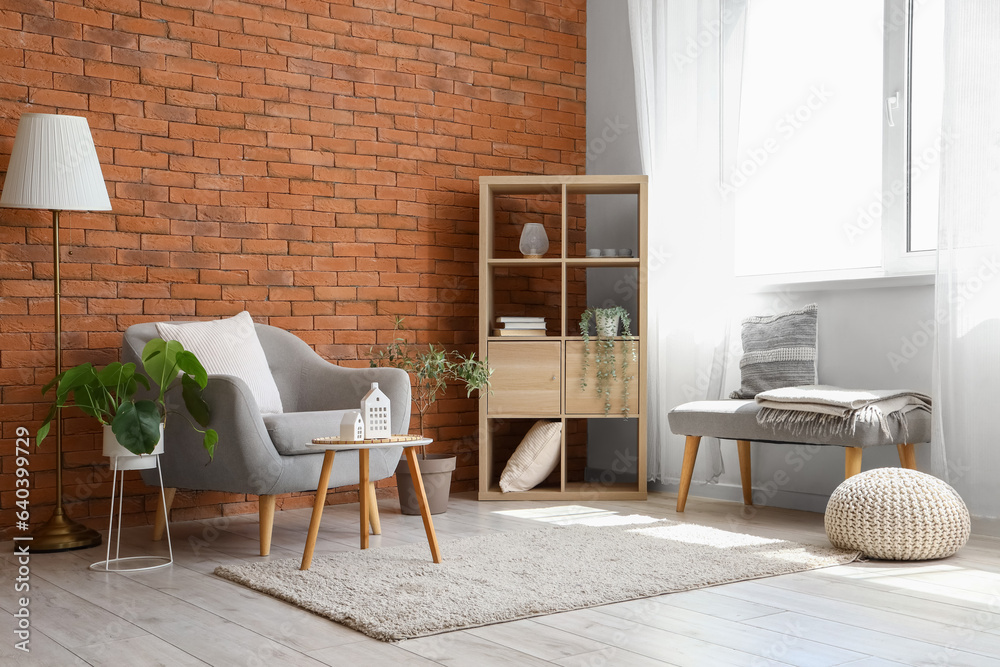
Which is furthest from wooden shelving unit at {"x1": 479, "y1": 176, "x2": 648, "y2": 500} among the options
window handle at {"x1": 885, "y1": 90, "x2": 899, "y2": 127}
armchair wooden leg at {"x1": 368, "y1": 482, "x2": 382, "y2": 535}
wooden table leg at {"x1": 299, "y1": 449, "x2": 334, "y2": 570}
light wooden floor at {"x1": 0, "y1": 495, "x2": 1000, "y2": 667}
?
wooden table leg at {"x1": 299, "y1": 449, "x2": 334, "y2": 570}

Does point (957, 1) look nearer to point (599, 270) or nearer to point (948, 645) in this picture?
point (599, 270)

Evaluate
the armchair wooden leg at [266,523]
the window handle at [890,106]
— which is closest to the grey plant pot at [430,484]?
the armchair wooden leg at [266,523]

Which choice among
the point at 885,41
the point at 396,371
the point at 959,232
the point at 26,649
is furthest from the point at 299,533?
the point at 885,41

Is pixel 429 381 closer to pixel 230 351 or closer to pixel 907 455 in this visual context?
pixel 230 351

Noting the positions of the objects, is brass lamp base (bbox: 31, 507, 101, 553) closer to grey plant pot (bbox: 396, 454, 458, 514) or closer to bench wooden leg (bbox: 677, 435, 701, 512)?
grey plant pot (bbox: 396, 454, 458, 514)

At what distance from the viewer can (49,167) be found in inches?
131

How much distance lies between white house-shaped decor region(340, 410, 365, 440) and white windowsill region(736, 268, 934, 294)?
212 centimetres

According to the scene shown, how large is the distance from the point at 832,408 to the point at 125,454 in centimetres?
236

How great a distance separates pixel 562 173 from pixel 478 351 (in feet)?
3.86

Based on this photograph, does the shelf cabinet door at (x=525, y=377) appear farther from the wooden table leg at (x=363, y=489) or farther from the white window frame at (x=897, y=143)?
→ the white window frame at (x=897, y=143)

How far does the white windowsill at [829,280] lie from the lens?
380 cm

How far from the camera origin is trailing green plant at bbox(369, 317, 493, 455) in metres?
4.26

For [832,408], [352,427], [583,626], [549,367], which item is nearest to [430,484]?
[549,367]

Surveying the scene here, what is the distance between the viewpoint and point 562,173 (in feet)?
17.2
